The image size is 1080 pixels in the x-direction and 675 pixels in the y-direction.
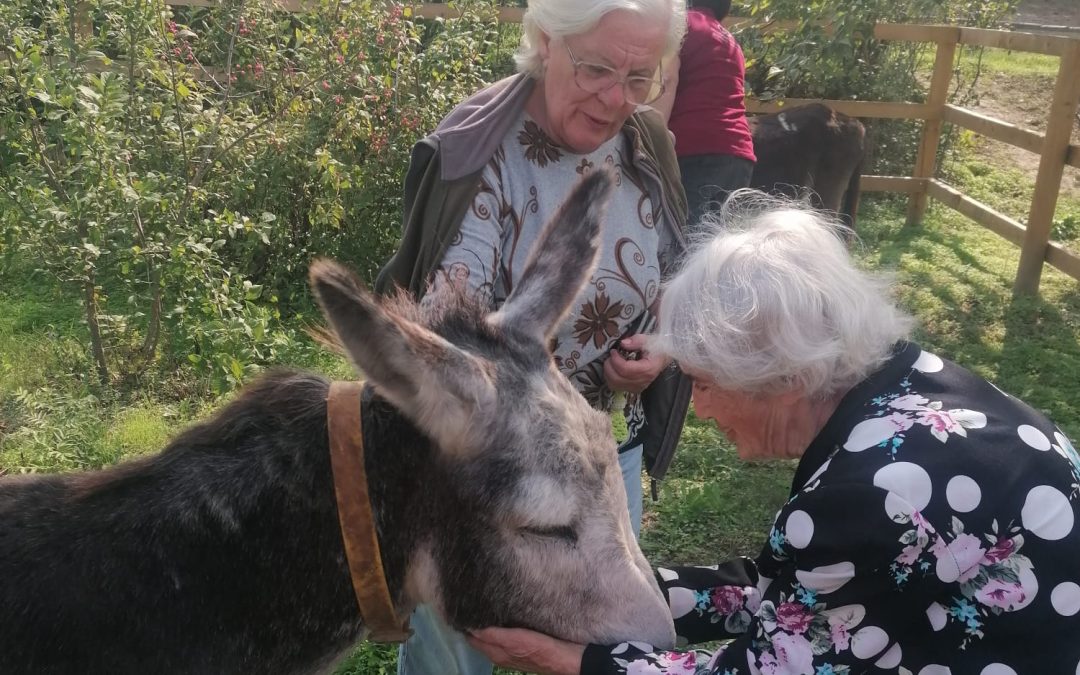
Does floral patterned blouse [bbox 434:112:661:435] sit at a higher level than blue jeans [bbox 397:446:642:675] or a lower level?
higher

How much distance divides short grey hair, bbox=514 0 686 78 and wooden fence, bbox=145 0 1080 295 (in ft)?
13.5

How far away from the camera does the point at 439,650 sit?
9.87 ft

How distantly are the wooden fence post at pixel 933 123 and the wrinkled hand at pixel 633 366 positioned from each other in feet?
27.9

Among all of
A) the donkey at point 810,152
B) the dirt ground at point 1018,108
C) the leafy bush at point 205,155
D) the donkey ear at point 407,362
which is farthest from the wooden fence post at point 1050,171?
the donkey ear at point 407,362

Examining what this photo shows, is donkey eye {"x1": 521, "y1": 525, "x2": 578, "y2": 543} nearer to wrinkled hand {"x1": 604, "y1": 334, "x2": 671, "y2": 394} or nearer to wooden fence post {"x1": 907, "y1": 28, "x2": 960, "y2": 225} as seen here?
wrinkled hand {"x1": 604, "y1": 334, "x2": 671, "y2": 394}

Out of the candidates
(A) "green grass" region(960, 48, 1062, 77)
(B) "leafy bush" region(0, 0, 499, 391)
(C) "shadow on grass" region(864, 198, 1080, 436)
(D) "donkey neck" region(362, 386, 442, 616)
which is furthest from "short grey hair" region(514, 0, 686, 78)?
(A) "green grass" region(960, 48, 1062, 77)

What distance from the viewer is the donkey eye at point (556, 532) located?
7.16 feet

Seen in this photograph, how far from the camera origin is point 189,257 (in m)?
5.13

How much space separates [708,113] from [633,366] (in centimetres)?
214

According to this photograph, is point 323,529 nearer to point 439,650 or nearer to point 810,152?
point 439,650

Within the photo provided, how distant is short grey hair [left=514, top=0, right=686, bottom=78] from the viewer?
275 centimetres

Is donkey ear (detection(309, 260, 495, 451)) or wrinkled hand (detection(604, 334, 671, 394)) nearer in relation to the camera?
donkey ear (detection(309, 260, 495, 451))

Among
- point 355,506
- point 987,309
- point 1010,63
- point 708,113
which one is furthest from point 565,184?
point 1010,63

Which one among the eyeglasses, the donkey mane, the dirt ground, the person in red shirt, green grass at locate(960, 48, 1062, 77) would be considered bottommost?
the dirt ground
